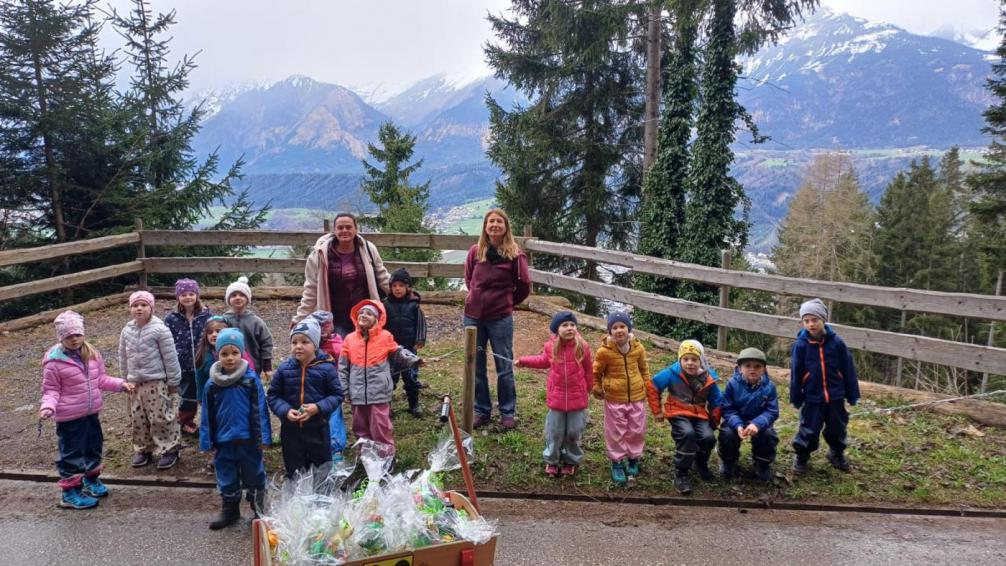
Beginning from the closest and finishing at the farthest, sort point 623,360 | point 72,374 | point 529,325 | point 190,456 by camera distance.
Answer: point 72,374
point 623,360
point 190,456
point 529,325

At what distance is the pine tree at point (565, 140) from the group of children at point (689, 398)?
44.8ft

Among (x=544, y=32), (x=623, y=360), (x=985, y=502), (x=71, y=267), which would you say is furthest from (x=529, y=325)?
(x=544, y=32)

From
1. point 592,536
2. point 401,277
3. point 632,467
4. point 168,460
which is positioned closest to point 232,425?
point 168,460

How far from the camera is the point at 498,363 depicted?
566 cm

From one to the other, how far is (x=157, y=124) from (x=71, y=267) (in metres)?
4.96

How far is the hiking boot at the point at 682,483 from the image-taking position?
4660mm

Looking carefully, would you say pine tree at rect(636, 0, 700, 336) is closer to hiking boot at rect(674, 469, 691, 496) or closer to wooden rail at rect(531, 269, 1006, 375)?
wooden rail at rect(531, 269, 1006, 375)

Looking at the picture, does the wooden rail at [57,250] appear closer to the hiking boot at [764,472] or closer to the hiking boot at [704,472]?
the hiking boot at [704,472]

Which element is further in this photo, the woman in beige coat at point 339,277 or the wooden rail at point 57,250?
the wooden rail at point 57,250

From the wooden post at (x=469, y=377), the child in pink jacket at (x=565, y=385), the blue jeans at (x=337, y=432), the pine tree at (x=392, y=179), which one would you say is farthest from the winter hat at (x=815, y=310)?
the pine tree at (x=392, y=179)

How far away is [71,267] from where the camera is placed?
1270 cm

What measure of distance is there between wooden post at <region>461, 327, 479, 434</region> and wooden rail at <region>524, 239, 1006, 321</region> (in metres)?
4.05

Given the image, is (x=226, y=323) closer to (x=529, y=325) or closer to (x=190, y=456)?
(x=190, y=456)

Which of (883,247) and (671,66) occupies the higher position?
(671,66)
